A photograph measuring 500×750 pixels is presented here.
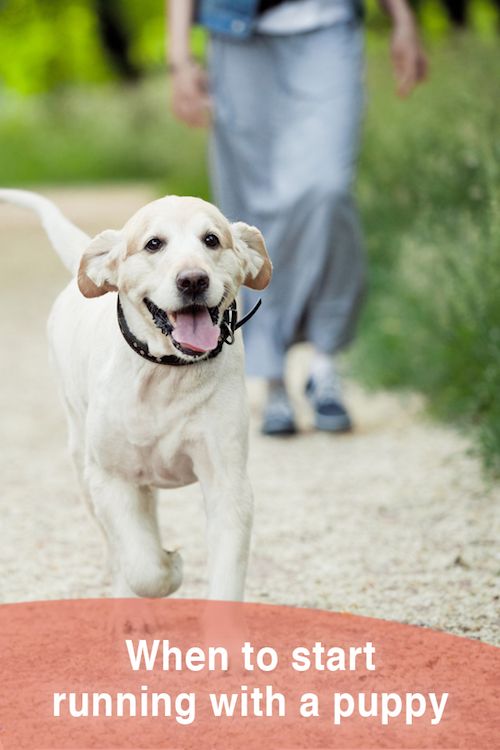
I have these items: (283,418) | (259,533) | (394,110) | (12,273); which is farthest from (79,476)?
(12,273)

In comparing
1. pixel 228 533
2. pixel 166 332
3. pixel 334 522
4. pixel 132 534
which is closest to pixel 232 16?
pixel 334 522

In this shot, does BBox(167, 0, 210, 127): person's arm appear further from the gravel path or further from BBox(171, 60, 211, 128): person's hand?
the gravel path

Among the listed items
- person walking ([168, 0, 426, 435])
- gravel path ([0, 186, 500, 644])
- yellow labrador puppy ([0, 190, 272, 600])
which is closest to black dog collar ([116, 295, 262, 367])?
yellow labrador puppy ([0, 190, 272, 600])

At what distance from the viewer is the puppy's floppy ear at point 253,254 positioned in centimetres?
338

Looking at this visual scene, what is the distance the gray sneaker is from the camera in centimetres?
609

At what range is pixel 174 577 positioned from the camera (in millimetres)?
3467

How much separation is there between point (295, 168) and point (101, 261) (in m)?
2.72

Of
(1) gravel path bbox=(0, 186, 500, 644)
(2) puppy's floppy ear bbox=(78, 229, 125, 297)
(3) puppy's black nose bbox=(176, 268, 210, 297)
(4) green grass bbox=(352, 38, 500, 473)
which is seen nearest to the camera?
(3) puppy's black nose bbox=(176, 268, 210, 297)

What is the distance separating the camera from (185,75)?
587 centimetres

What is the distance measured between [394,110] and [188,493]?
179 inches

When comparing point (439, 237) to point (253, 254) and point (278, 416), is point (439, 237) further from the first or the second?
point (253, 254)

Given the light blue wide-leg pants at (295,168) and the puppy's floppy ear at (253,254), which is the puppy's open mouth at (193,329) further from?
the light blue wide-leg pants at (295,168)

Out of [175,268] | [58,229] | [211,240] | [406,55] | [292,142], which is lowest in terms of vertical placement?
[175,268]

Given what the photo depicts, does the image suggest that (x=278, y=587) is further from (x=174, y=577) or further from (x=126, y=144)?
(x=126, y=144)
